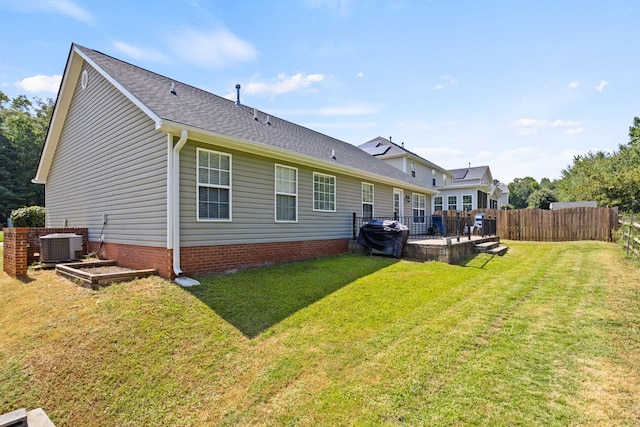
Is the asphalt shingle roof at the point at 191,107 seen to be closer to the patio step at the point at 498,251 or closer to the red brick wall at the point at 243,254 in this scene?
the red brick wall at the point at 243,254

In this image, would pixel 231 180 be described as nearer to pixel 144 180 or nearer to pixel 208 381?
pixel 144 180

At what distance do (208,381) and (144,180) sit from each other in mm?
4940

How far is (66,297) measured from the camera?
5.42 metres

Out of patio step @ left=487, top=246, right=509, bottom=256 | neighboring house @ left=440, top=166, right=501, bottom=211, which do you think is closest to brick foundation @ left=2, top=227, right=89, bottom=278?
patio step @ left=487, top=246, right=509, bottom=256

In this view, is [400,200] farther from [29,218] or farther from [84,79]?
[29,218]

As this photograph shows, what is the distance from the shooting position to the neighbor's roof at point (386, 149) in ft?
69.9

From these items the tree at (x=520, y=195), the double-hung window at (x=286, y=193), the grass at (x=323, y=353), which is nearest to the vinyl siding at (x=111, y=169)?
the grass at (x=323, y=353)

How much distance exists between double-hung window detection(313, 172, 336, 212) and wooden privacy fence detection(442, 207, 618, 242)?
581 centimetres

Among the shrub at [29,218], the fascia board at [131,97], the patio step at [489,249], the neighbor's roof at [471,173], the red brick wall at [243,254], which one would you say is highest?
the neighbor's roof at [471,173]

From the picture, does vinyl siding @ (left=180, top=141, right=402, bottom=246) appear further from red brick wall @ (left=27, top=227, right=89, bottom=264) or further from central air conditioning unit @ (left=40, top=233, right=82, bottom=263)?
red brick wall @ (left=27, top=227, right=89, bottom=264)

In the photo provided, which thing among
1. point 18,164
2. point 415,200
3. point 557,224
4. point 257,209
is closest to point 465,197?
point 557,224

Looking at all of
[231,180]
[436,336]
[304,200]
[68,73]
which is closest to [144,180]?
[231,180]

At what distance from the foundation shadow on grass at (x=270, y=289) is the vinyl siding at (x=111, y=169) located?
161 centimetres

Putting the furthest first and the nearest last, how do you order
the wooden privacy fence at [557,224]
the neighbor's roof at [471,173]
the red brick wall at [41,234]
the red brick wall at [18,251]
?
the neighbor's roof at [471,173] < the wooden privacy fence at [557,224] < the red brick wall at [41,234] < the red brick wall at [18,251]
